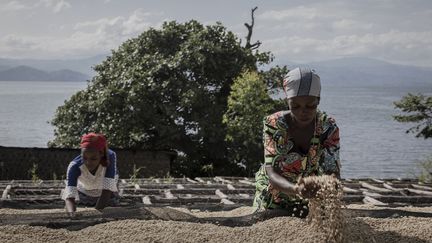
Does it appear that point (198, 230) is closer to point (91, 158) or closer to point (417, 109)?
point (91, 158)

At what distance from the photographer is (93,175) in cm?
493

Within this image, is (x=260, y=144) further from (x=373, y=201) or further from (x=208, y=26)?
(x=373, y=201)

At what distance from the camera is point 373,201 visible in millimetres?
5234

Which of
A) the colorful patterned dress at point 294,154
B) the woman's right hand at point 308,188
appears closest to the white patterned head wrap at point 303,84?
the colorful patterned dress at point 294,154

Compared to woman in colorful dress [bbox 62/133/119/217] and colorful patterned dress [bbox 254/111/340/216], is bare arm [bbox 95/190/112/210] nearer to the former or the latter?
woman in colorful dress [bbox 62/133/119/217]

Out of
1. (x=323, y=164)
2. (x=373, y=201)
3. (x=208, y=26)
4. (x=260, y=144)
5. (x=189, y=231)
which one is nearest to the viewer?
(x=189, y=231)

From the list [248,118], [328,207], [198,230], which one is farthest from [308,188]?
[248,118]

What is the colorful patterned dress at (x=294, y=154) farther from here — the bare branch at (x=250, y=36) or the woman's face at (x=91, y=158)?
the bare branch at (x=250, y=36)

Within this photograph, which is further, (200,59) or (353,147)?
(353,147)

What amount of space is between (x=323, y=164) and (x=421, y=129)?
16.9 metres

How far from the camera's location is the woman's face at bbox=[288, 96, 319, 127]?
3426mm

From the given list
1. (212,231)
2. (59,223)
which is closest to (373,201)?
(212,231)

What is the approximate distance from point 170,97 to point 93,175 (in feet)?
41.5

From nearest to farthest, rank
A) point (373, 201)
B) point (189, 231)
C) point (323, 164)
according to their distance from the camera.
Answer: point (189, 231) < point (323, 164) < point (373, 201)
